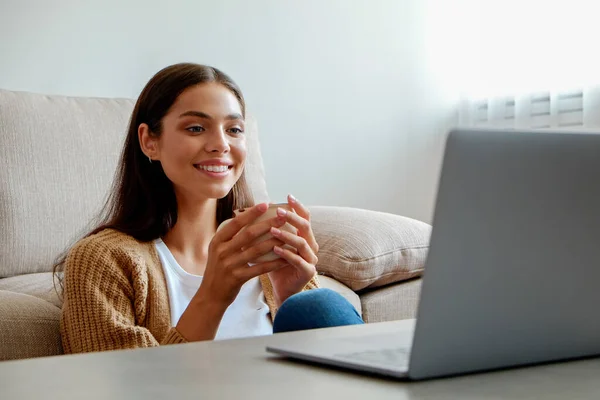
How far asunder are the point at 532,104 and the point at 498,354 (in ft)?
8.59

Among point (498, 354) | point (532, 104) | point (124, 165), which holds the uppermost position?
point (498, 354)

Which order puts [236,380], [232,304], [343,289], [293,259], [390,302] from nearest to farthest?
1. [236,380]
2. [293,259]
3. [232,304]
4. [343,289]
5. [390,302]

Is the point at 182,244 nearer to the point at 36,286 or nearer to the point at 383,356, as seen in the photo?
the point at 36,286

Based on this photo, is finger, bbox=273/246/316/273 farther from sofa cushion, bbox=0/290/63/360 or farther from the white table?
the white table

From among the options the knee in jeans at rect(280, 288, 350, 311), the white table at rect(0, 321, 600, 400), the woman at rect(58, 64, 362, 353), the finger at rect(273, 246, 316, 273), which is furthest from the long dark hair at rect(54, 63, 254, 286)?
the white table at rect(0, 321, 600, 400)

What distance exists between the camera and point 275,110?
3.12 metres

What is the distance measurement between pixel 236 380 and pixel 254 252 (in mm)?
649

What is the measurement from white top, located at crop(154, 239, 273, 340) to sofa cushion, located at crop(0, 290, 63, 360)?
7.8 inches

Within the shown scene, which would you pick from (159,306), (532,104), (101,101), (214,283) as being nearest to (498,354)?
(214,283)

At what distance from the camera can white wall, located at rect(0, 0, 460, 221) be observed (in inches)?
104

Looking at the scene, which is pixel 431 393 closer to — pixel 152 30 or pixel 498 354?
pixel 498 354

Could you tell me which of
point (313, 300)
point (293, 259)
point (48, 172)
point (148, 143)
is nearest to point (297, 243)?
point (293, 259)

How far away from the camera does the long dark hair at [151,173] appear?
1.60 m

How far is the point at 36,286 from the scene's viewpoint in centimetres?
179
